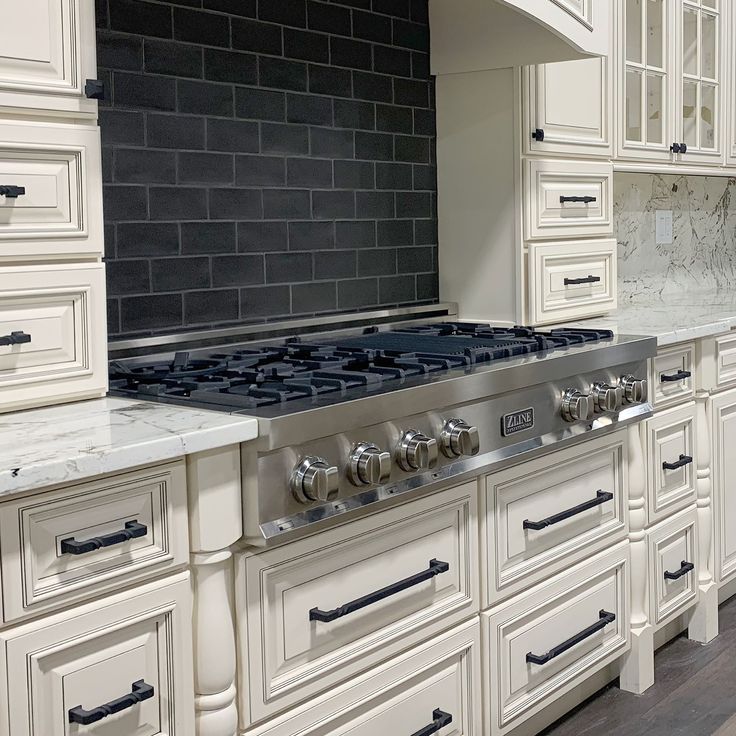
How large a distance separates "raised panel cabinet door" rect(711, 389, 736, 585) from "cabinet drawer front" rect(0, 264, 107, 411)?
2.03 metres

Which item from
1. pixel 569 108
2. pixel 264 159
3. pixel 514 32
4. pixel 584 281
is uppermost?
pixel 514 32

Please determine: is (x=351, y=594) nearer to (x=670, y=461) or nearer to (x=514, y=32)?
(x=670, y=461)

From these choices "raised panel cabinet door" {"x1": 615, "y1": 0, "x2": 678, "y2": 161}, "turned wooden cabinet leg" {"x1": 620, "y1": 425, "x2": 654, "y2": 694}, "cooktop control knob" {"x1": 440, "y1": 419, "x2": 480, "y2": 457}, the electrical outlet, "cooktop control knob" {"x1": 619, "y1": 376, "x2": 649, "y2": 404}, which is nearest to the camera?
"cooktop control knob" {"x1": 440, "y1": 419, "x2": 480, "y2": 457}

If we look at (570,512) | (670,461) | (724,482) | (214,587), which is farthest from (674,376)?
(214,587)

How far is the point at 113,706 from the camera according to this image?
1498 millimetres

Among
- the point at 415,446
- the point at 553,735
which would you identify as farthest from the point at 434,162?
the point at 553,735

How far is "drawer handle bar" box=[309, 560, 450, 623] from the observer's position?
5.93 feet

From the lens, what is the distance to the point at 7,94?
1.73 m

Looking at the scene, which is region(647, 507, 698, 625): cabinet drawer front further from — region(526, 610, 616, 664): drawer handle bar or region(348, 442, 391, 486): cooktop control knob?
region(348, 442, 391, 486): cooktop control knob

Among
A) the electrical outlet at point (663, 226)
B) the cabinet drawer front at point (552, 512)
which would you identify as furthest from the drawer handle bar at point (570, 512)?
the electrical outlet at point (663, 226)

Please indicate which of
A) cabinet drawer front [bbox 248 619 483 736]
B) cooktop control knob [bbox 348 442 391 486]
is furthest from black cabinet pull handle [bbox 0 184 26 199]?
cabinet drawer front [bbox 248 619 483 736]

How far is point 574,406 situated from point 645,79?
162cm

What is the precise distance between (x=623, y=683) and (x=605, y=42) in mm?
1765

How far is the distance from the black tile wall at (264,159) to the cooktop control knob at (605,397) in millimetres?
782
